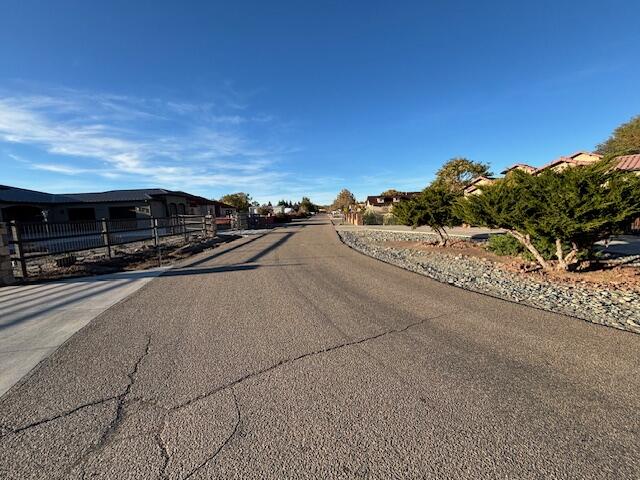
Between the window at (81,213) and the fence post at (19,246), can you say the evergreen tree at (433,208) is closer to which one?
the fence post at (19,246)

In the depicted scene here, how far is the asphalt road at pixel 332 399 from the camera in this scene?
6.08ft

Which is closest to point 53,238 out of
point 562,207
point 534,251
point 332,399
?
point 332,399

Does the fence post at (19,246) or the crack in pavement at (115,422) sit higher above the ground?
the fence post at (19,246)

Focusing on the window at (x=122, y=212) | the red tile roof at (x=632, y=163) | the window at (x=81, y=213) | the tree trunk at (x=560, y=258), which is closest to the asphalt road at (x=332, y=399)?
the tree trunk at (x=560, y=258)

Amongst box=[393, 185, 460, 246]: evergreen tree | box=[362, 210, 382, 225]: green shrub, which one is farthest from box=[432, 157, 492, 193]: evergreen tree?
box=[393, 185, 460, 246]: evergreen tree

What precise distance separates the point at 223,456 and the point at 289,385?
2.78 ft

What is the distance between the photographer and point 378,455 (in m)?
1.89

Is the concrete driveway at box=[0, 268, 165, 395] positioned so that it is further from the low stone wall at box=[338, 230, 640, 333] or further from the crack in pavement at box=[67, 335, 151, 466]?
the low stone wall at box=[338, 230, 640, 333]

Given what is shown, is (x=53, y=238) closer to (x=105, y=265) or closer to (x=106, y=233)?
(x=105, y=265)

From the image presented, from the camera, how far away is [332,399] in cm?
248

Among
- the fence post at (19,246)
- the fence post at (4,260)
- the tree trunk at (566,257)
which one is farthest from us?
the fence post at (19,246)

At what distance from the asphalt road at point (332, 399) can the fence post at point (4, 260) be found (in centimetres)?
490

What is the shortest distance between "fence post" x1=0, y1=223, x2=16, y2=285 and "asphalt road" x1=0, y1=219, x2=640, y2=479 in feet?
16.1

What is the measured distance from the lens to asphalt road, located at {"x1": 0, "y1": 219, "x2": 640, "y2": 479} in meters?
1.85
